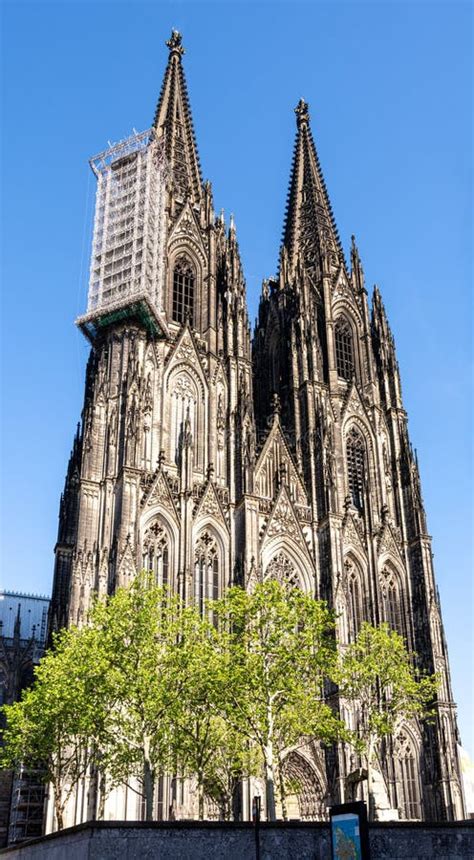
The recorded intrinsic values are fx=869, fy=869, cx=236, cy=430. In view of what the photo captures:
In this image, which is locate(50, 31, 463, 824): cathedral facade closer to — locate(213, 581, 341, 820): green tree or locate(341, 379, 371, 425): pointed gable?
locate(341, 379, 371, 425): pointed gable

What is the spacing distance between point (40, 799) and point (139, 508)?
46.5 ft

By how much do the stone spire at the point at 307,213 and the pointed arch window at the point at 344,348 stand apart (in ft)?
17.0

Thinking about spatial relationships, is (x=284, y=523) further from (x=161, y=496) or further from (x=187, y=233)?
(x=187, y=233)

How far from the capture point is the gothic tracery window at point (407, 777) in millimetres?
41375

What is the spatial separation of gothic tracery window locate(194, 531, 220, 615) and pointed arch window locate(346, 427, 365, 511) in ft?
34.4

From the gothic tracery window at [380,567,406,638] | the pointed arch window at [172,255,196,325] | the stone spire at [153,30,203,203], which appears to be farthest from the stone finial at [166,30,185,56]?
the gothic tracery window at [380,567,406,638]

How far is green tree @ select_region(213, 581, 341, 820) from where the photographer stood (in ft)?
96.8

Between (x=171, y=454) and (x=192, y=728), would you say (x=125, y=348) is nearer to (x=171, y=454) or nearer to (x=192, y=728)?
(x=171, y=454)

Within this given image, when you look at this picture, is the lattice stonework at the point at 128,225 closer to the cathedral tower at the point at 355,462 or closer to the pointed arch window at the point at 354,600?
the cathedral tower at the point at 355,462

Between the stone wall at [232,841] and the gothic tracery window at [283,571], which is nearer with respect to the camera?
the stone wall at [232,841]

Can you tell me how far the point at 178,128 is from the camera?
193ft

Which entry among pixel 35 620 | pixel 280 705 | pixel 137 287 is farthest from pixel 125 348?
pixel 35 620

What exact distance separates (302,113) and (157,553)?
4319cm

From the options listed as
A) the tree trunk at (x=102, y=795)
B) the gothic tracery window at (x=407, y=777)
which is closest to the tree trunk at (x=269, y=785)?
the tree trunk at (x=102, y=795)
